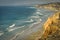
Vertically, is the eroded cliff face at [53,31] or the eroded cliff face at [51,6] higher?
the eroded cliff face at [51,6]

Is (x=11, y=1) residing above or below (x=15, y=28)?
above

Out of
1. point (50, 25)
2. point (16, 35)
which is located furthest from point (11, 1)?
point (50, 25)

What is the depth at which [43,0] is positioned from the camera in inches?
1934

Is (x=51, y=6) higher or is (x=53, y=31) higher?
(x=51, y=6)

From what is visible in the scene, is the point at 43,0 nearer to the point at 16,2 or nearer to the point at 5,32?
the point at 16,2

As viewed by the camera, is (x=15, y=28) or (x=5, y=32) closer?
(x=5, y=32)

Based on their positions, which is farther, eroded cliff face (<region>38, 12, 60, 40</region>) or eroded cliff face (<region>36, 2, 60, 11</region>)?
eroded cliff face (<region>36, 2, 60, 11</region>)

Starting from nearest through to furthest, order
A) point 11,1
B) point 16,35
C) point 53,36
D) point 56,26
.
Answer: point 53,36
point 56,26
point 16,35
point 11,1

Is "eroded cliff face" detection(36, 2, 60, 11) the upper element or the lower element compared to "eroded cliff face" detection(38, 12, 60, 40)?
upper

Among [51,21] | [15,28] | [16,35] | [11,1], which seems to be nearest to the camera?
[51,21]

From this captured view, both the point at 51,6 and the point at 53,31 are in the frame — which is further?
the point at 51,6

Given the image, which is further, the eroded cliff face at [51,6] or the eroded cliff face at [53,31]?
the eroded cliff face at [51,6]

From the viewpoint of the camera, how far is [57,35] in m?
20.4

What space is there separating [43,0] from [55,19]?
25.4 metres
